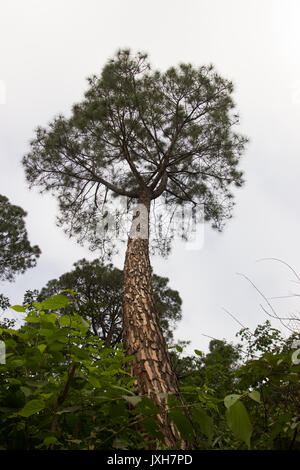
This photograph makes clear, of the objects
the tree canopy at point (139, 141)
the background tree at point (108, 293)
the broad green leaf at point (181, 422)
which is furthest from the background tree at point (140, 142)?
the broad green leaf at point (181, 422)

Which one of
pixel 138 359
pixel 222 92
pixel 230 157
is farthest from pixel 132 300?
pixel 222 92

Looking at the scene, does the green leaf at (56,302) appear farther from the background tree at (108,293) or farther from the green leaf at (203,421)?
the background tree at (108,293)

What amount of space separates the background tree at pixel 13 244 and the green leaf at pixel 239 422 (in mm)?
9968

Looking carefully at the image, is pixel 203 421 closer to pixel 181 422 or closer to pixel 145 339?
pixel 181 422

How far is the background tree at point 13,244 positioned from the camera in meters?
9.34

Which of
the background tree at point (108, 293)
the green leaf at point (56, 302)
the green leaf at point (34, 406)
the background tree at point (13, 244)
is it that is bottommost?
the green leaf at point (34, 406)

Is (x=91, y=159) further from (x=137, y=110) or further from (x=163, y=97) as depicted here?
(x=163, y=97)

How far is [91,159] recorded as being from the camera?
6.29 meters

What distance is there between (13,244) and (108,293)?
3625 mm

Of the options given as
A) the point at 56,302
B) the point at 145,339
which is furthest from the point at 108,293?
the point at 56,302

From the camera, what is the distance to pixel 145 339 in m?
2.45

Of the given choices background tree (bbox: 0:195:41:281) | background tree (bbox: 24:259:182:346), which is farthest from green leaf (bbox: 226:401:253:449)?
background tree (bbox: 0:195:41:281)

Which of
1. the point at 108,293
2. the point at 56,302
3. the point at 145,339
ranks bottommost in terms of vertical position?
the point at 56,302

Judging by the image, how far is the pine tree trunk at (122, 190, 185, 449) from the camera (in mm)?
1917
